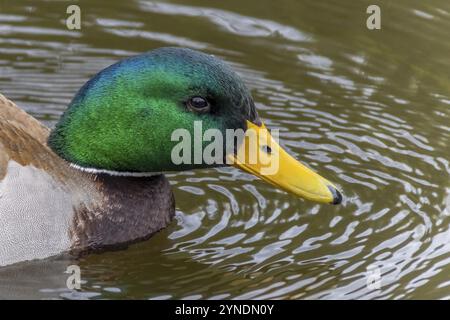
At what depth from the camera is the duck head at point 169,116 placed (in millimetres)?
7441

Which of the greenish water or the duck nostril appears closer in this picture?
the greenish water

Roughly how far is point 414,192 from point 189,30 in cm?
312

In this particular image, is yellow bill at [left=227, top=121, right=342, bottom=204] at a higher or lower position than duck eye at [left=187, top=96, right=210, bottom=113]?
lower

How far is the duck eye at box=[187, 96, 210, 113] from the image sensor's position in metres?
7.48

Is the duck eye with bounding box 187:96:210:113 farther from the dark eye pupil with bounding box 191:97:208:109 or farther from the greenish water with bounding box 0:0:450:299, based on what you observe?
the greenish water with bounding box 0:0:450:299

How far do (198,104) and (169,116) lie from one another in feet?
0.65

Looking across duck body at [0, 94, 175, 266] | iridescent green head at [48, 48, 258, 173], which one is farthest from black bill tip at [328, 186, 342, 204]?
duck body at [0, 94, 175, 266]

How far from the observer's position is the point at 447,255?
299 inches

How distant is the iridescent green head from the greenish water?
0.62 meters

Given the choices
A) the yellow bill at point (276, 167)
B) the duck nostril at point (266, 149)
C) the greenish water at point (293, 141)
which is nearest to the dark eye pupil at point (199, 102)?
the yellow bill at point (276, 167)

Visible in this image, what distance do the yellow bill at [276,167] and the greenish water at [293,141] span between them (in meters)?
0.41

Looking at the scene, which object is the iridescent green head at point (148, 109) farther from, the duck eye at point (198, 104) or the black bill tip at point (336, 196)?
the black bill tip at point (336, 196)

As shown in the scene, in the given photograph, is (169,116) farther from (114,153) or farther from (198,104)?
(114,153)
